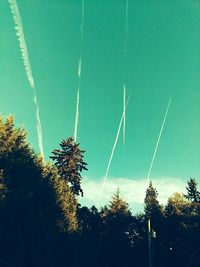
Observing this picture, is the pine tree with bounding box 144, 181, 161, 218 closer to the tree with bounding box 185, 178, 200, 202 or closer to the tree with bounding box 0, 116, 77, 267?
the tree with bounding box 185, 178, 200, 202

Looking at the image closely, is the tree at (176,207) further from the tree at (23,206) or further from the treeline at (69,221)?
the tree at (23,206)

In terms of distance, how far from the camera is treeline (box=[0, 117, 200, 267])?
2612 centimetres

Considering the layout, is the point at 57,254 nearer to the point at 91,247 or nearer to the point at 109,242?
the point at 91,247

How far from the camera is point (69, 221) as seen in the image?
37594 mm

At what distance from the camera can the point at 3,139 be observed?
2738 cm

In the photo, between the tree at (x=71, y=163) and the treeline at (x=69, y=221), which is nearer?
the treeline at (x=69, y=221)

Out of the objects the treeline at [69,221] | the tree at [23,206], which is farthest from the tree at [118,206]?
the tree at [23,206]

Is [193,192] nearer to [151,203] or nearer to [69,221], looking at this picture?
[151,203]

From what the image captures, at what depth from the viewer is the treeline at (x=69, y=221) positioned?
26.1m

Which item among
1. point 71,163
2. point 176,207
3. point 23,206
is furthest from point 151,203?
point 23,206

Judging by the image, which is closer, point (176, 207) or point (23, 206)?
point (23, 206)

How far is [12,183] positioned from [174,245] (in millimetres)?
40246

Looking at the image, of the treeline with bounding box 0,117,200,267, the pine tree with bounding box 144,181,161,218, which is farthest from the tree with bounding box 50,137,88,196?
the pine tree with bounding box 144,181,161,218

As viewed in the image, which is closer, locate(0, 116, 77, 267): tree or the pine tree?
locate(0, 116, 77, 267): tree
